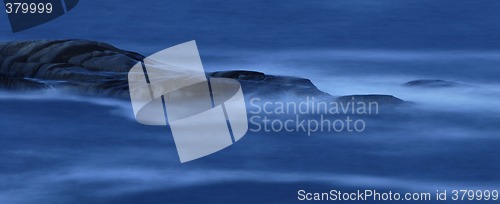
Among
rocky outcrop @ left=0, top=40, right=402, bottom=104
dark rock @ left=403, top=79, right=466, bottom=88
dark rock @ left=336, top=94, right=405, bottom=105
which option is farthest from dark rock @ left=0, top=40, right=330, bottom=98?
dark rock @ left=403, top=79, right=466, bottom=88

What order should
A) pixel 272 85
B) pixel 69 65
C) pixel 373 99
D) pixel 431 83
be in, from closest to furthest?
pixel 373 99 → pixel 272 85 → pixel 69 65 → pixel 431 83

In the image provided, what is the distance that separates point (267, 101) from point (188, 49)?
1549 millimetres

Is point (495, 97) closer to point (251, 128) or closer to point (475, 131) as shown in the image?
point (475, 131)

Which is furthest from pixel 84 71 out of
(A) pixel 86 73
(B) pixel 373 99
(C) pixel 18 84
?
A: (B) pixel 373 99

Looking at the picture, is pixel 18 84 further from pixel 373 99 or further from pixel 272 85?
pixel 373 99

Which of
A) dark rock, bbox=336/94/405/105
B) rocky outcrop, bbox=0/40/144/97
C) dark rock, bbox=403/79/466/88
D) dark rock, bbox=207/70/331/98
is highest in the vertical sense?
rocky outcrop, bbox=0/40/144/97

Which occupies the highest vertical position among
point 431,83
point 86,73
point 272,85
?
point 86,73

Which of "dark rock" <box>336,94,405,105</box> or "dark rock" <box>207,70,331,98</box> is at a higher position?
"dark rock" <box>207,70,331,98</box>

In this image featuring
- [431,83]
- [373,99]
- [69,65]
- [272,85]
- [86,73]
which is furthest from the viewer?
[431,83]

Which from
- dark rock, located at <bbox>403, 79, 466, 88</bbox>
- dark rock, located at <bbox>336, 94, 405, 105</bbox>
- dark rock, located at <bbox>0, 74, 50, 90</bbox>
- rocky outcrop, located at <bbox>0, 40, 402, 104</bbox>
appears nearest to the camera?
dark rock, located at <bbox>336, 94, 405, 105</bbox>

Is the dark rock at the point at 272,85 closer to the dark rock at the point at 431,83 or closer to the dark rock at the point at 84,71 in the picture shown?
the dark rock at the point at 84,71

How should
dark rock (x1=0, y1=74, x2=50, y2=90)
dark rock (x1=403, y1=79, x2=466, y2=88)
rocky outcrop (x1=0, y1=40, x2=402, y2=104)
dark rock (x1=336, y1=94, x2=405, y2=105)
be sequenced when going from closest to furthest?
A: dark rock (x1=336, y1=94, x2=405, y2=105)
rocky outcrop (x1=0, y1=40, x2=402, y2=104)
dark rock (x1=0, y1=74, x2=50, y2=90)
dark rock (x1=403, y1=79, x2=466, y2=88)

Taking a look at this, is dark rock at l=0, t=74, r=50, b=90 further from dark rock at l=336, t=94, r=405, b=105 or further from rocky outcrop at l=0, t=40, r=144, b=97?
dark rock at l=336, t=94, r=405, b=105

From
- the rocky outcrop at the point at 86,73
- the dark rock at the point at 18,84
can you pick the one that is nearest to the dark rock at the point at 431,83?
the rocky outcrop at the point at 86,73
